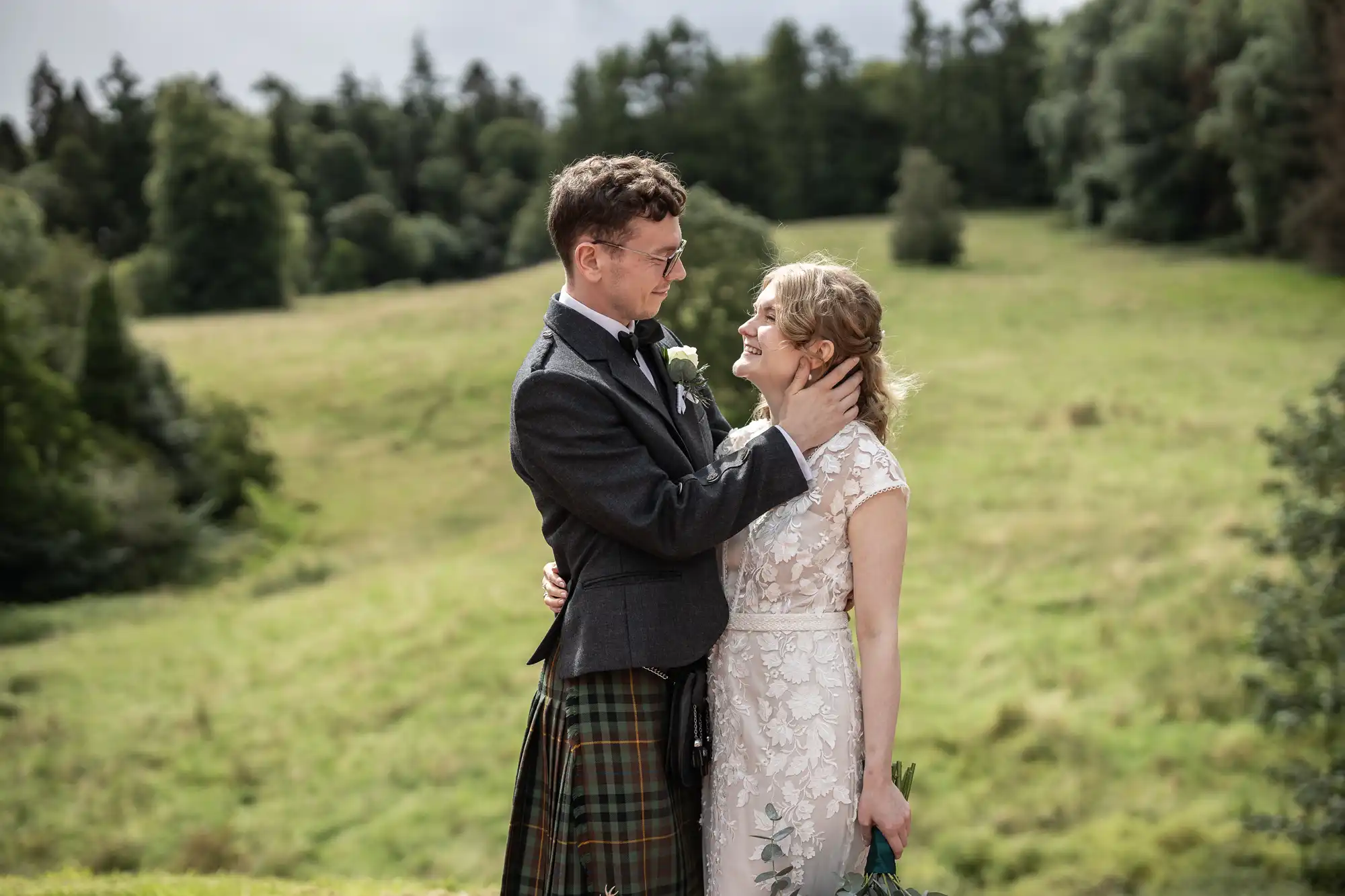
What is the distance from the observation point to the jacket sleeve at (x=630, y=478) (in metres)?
3.09

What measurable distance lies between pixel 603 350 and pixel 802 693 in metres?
1.12

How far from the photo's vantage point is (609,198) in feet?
10.6

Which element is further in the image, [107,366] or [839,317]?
[107,366]

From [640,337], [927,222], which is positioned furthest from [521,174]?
[640,337]

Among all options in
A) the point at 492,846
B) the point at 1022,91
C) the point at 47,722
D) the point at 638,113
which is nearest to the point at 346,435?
the point at 47,722

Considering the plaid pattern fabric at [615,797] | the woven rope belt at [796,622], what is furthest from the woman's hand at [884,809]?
the plaid pattern fabric at [615,797]

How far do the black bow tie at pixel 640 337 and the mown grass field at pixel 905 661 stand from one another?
11.4ft

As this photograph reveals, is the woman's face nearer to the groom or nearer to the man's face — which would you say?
the groom

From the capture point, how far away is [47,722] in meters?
14.2

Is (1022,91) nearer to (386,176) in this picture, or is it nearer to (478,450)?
(386,176)

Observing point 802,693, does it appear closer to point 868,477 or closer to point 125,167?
point 868,477

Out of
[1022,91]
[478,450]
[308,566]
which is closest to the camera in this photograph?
[308,566]

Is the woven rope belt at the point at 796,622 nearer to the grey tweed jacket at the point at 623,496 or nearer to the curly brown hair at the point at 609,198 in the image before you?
the grey tweed jacket at the point at 623,496

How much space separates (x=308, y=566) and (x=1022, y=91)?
55924 mm
